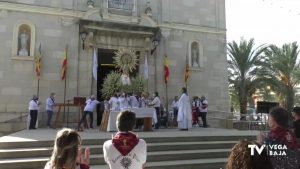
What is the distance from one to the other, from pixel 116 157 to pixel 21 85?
504 inches

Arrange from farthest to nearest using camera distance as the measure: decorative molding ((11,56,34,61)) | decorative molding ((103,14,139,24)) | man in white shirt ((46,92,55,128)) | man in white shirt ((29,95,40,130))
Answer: decorative molding ((103,14,139,24)), decorative molding ((11,56,34,61)), man in white shirt ((46,92,55,128)), man in white shirt ((29,95,40,130))

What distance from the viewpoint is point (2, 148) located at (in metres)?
Result: 8.84

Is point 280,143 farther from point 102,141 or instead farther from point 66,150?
point 102,141

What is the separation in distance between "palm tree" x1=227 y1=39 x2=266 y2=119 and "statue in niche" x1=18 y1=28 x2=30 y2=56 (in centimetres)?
1404

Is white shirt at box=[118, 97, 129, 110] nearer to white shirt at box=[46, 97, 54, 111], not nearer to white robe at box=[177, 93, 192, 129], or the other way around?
white robe at box=[177, 93, 192, 129]

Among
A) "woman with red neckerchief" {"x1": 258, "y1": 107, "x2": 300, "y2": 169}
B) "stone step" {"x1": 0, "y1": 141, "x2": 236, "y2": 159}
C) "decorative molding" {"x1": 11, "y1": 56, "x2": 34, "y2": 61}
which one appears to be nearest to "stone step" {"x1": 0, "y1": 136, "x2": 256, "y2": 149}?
"stone step" {"x1": 0, "y1": 141, "x2": 236, "y2": 159}

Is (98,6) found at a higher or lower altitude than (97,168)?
higher

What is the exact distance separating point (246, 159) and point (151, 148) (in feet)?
24.4

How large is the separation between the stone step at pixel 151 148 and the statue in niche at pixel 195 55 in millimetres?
9204

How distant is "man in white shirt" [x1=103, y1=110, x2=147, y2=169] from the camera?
164 inches

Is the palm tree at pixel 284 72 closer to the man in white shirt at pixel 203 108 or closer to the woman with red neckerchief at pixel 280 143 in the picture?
the man in white shirt at pixel 203 108

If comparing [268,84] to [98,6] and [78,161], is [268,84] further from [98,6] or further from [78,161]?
[78,161]

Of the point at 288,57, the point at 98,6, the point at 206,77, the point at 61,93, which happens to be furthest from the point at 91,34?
the point at 288,57

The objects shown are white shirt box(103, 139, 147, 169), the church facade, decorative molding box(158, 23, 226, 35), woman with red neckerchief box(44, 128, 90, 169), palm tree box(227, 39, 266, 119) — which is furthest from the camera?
palm tree box(227, 39, 266, 119)
